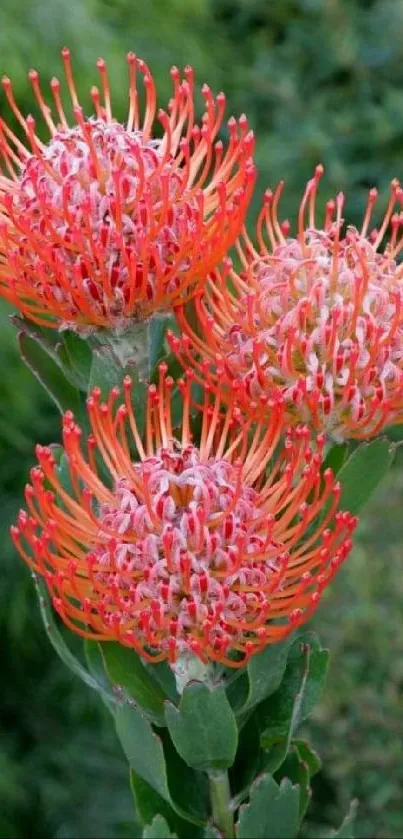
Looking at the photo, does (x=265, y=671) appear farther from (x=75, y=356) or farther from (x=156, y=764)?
(x=75, y=356)

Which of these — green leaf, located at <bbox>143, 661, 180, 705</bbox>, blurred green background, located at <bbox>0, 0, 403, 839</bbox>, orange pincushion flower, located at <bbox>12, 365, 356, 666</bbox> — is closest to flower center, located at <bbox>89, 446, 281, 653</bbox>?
orange pincushion flower, located at <bbox>12, 365, 356, 666</bbox>

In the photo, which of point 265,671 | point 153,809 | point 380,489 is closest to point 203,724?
point 265,671

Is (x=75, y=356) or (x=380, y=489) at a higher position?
(x=75, y=356)

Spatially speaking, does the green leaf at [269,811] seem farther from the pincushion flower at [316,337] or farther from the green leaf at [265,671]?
the pincushion flower at [316,337]

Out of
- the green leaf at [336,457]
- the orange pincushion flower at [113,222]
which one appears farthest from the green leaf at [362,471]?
the orange pincushion flower at [113,222]

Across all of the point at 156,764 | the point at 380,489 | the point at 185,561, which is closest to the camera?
the point at 185,561

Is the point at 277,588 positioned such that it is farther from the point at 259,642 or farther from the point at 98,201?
the point at 98,201

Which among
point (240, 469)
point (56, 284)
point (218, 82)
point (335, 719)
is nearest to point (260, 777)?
point (240, 469)

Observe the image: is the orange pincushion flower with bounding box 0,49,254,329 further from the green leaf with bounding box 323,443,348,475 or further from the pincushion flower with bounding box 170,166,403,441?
the green leaf with bounding box 323,443,348,475
